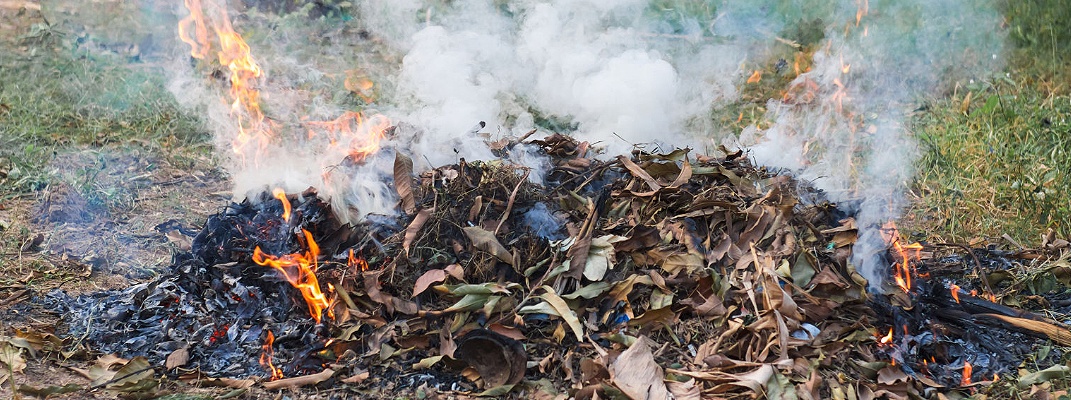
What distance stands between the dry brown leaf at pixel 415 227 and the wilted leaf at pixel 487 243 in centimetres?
17

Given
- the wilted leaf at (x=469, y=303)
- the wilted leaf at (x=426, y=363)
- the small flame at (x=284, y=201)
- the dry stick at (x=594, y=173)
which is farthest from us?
the dry stick at (x=594, y=173)

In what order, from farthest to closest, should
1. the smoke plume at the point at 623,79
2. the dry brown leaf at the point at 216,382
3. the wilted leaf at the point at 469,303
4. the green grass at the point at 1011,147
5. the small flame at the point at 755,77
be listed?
the small flame at the point at 755,77, the green grass at the point at 1011,147, the smoke plume at the point at 623,79, the wilted leaf at the point at 469,303, the dry brown leaf at the point at 216,382

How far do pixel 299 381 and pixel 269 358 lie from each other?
9.3 inches

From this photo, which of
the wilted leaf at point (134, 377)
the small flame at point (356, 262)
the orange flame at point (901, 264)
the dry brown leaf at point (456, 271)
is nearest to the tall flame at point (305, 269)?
the small flame at point (356, 262)

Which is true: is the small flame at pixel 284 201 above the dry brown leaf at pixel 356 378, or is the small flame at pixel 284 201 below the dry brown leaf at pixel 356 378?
above

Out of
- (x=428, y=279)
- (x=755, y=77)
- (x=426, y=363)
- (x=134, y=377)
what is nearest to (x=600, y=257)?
(x=428, y=279)

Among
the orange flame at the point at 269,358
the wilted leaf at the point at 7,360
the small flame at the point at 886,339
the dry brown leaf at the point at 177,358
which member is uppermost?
the wilted leaf at the point at 7,360

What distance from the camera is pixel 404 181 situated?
3.67 metres

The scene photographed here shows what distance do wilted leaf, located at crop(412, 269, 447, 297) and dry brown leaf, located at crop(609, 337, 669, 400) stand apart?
2.54 ft

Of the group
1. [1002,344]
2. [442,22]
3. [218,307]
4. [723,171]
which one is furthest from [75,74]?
[1002,344]

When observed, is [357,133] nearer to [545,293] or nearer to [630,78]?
[545,293]

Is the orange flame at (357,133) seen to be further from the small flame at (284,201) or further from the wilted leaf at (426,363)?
the wilted leaf at (426,363)

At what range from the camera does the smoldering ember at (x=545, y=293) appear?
10.0ft

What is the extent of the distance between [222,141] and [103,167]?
764 mm
